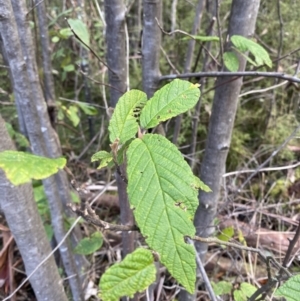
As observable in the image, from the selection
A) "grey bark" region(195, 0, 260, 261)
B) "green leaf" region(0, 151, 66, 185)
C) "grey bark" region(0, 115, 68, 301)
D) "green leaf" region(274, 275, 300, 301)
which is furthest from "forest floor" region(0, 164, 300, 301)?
"green leaf" region(0, 151, 66, 185)

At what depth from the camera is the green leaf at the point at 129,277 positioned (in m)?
0.50

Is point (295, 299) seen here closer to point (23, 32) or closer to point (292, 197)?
point (23, 32)

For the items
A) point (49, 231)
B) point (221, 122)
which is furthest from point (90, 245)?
point (221, 122)

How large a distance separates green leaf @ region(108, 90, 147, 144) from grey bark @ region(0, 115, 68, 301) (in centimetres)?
30

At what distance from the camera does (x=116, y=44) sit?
854 mm

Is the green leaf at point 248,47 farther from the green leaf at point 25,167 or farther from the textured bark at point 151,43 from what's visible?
the green leaf at point 25,167

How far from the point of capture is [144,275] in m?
0.50

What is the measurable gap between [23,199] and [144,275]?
1.30ft

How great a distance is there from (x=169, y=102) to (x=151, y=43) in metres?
0.41

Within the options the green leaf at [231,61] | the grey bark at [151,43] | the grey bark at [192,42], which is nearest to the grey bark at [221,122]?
the green leaf at [231,61]

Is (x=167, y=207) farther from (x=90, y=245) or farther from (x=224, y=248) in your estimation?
(x=224, y=248)

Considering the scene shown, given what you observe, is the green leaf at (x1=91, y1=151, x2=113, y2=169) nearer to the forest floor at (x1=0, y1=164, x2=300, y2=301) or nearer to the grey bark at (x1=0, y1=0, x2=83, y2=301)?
the grey bark at (x1=0, y1=0, x2=83, y2=301)

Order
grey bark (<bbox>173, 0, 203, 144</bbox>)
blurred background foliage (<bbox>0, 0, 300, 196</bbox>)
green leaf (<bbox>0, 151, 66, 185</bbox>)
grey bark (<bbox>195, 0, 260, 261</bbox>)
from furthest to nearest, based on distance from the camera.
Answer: blurred background foliage (<bbox>0, 0, 300, 196</bbox>), grey bark (<bbox>173, 0, 203, 144</bbox>), grey bark (<bbox>195, 0, 260, 261</bbox>), green leaf (<bbox>0, 151, 66, 185</bbox>)

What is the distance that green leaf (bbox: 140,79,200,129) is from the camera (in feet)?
1.62
